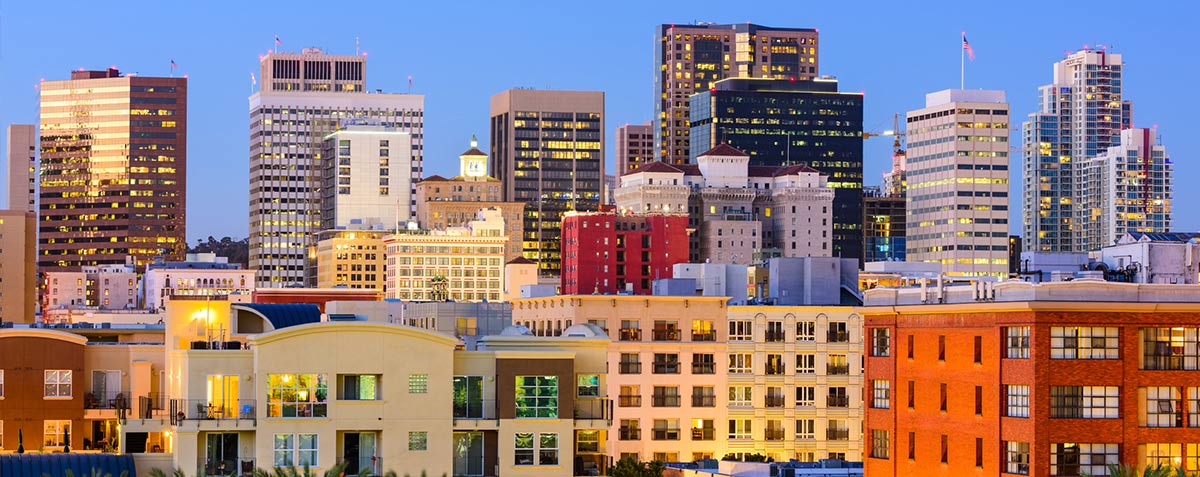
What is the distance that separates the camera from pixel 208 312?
301ft

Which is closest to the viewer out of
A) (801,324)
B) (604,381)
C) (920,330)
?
(604,381)

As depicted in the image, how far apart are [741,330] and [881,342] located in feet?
146

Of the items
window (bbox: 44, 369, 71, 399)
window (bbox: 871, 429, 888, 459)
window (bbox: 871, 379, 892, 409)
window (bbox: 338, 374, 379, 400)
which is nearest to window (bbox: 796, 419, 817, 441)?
window (bbox: 871, 379, 892, 409)

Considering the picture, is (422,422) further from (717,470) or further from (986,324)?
(717,470)

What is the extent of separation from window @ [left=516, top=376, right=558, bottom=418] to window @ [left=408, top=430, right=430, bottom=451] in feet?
13.2

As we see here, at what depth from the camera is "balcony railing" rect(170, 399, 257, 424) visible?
81.1 m

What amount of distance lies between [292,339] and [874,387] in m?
35.8

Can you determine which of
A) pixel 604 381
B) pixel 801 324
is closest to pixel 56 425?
pixel 604 381

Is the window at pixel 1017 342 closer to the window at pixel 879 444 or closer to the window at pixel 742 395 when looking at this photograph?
the window at pixel 879 444

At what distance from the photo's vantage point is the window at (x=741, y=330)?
493 feet

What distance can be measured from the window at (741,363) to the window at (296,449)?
235ft

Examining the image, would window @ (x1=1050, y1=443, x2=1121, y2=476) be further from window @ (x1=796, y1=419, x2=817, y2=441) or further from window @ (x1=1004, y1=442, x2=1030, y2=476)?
window @ (x1=796, y1=419, x2=817, y2=441)

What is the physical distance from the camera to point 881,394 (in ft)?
346

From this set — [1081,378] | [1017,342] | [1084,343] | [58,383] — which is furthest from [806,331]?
[58,383]
